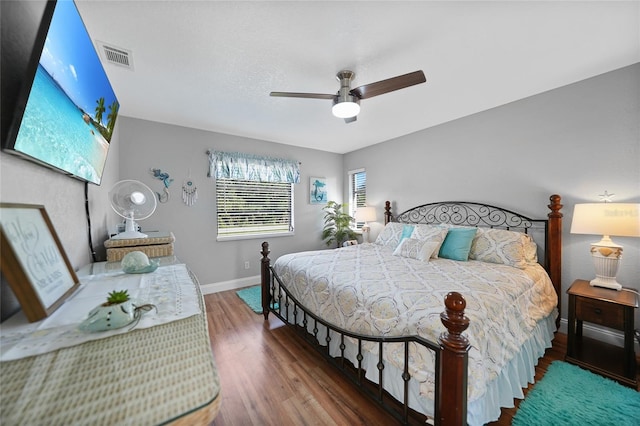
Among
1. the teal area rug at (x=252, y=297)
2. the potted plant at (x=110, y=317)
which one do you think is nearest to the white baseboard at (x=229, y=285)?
the teal area rug at (x=252, y=297)

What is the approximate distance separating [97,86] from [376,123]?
294 cm

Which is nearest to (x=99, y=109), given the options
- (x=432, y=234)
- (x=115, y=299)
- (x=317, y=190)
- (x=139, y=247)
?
(x=139, y=247)

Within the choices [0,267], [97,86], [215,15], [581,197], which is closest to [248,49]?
[215,15]

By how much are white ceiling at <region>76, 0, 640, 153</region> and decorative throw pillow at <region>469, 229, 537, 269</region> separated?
1527mm

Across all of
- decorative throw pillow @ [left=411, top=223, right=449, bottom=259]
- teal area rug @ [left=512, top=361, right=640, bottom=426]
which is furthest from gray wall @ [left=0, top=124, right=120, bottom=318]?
decorative throw pillow @ [left=411, top=223, right=449, bottom=259]

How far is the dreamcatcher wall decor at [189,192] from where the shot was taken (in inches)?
135

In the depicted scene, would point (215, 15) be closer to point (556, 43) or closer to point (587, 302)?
point (556, 43)

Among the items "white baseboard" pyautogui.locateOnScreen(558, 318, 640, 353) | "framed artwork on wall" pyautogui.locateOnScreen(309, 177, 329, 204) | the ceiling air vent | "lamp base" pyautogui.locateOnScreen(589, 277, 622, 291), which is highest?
the ceiling air vent

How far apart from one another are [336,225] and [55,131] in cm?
395

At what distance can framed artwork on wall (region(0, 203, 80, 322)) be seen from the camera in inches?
26.9

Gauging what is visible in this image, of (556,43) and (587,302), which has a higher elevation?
(556,43)

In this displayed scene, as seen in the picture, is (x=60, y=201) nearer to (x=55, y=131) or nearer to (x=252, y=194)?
(x=55, y=131)

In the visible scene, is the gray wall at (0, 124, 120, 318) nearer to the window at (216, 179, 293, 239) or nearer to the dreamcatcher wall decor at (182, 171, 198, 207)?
the dreamcatcher wall decor at (182, 171, 198, 207)

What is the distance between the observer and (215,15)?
4.93 feet
